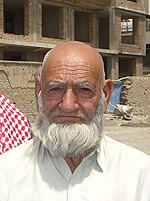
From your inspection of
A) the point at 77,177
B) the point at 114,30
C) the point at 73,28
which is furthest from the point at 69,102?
the point at 114,30

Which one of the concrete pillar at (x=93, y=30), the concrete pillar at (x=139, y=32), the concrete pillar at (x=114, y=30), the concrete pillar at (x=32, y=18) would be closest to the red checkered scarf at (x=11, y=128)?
the concrete pillar at (x=32, y=18)

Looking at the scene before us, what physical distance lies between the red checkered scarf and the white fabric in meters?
0.87

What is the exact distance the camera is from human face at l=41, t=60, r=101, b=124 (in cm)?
160

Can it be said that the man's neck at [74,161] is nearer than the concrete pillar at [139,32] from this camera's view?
Yes

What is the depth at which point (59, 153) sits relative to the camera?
1.62 m

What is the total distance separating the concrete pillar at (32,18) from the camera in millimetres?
22469

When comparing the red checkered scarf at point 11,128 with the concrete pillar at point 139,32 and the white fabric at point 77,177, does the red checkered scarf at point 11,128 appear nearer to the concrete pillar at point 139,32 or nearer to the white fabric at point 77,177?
the white fabric at point 77,177

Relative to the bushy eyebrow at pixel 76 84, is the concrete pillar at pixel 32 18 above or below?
above

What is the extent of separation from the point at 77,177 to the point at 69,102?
0.27 m

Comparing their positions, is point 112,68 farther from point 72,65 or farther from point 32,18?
point 72,65

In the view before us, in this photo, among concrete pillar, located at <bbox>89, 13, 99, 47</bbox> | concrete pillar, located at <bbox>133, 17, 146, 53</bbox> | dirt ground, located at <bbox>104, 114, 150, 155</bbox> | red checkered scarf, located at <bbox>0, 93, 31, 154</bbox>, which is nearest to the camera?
red checkered scarf, located at <bbox>0, 93, 31, 154</bbox>

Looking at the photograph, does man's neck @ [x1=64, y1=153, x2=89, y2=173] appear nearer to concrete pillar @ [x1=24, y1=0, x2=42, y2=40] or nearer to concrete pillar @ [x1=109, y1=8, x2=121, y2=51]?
concrete pillar @ [x1=24, y1=0, x2=42, y2=40]

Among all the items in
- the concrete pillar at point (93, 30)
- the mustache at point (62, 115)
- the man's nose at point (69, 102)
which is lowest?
the mustache at point (62, 115)

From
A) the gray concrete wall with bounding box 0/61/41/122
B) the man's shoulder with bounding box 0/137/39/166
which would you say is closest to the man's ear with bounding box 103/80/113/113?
the man's shoulder with bounding box 0/137/39/166
